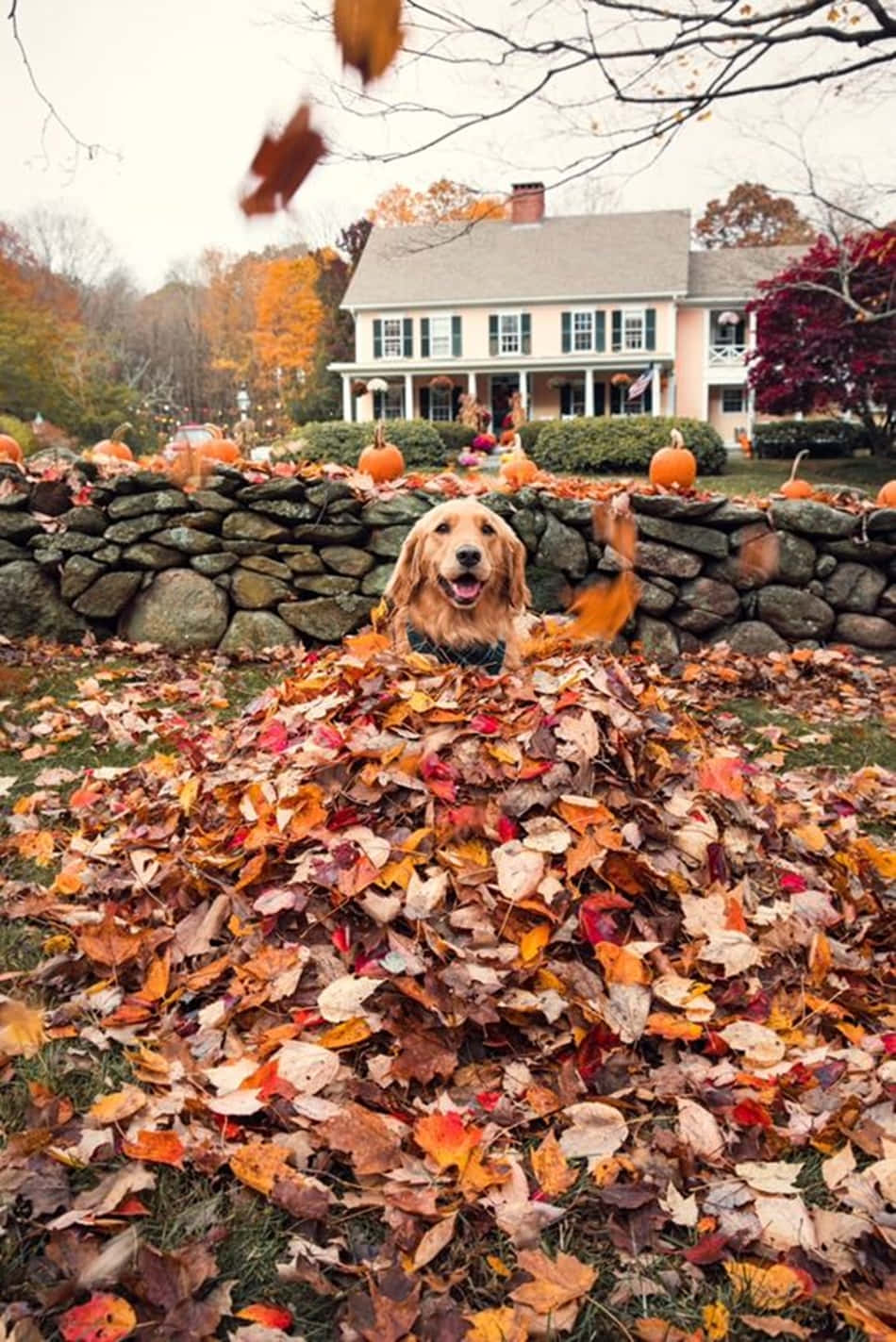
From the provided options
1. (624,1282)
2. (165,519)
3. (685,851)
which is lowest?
(624,1282)

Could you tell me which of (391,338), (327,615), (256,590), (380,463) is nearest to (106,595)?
(256,590)

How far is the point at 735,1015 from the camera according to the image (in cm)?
250

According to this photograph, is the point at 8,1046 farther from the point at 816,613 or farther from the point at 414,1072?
the point at 816,613

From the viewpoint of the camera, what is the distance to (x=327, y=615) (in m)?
7.73

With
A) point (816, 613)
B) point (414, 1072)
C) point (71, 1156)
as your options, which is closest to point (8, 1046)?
point (71, 1156)

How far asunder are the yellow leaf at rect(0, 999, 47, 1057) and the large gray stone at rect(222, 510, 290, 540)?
5.48m

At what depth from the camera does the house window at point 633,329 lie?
110ft

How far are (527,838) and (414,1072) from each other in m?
0.74

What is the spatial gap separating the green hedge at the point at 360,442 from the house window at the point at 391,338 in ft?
46.4

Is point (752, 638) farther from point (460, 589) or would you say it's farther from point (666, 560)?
point (460, 589)

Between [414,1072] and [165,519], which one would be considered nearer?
[414,1072]

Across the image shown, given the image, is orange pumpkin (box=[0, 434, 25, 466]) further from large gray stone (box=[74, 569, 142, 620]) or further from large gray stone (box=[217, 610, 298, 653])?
large gray stone (box=[217, 610, 298, 653])

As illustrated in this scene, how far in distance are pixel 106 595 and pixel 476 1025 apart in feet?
19.9

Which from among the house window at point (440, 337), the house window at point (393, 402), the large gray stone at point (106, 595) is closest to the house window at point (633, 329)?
the house window at point (440, 337)
